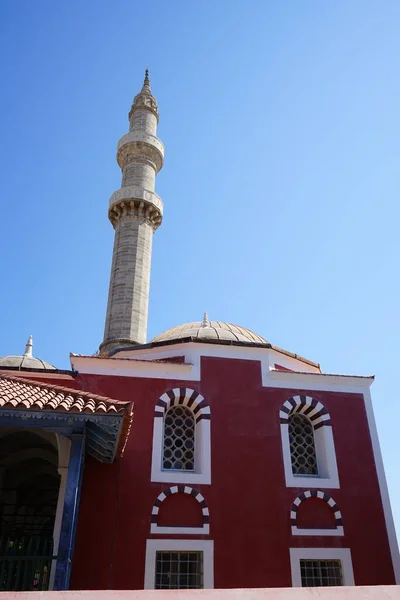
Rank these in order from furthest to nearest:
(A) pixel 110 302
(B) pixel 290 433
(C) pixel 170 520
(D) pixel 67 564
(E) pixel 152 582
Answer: (A) pixel 110 302 → (B) pixel 290 433 → (C) pixel 170 520 → (E) pixel 152 582 → (D) pixel 67 564

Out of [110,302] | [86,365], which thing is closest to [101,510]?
[86,365]

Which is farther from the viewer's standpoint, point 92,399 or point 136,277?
point 136,277

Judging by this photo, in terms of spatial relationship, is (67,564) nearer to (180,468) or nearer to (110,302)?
(180,468)

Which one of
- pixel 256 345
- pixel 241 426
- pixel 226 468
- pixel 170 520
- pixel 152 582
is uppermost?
pixel 256 345

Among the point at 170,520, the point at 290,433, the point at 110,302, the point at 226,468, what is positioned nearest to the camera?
the point at 170,520

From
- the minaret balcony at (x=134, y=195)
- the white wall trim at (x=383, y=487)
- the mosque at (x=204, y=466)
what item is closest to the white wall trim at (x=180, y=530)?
the mosque at (x=204, y=466)

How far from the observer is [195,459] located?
8742 millimetres

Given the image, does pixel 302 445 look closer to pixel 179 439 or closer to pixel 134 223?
pixel 179 439

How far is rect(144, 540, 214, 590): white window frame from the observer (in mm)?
7453

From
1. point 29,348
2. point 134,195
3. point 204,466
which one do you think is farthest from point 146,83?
point 204,466

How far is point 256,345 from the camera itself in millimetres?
9773

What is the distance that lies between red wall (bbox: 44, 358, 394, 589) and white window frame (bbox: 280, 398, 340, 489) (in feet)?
0.41

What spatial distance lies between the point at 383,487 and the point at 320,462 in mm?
1235

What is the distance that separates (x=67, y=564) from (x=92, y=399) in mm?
2010
